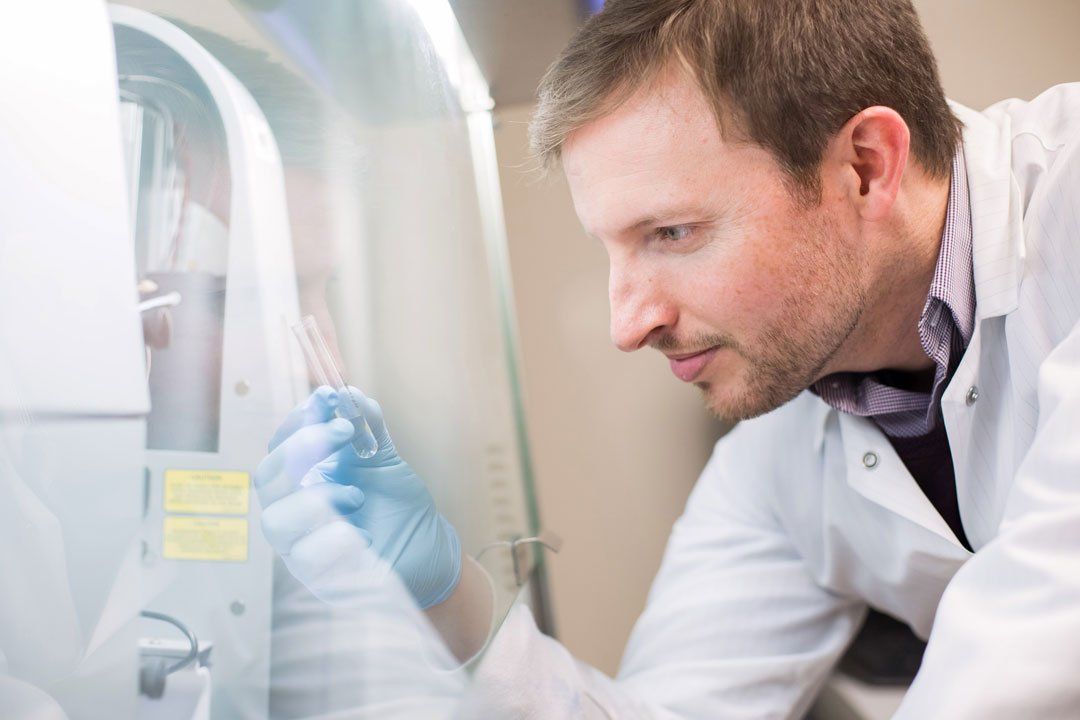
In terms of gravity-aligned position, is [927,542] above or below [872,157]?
below

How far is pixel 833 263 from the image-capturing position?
83 cm

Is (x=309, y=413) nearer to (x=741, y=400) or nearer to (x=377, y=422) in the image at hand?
(x=377, y=422)

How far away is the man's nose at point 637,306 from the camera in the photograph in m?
0.82

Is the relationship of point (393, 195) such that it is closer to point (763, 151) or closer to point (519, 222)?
point (763, 151)

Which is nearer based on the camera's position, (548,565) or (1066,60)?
(1066,60)

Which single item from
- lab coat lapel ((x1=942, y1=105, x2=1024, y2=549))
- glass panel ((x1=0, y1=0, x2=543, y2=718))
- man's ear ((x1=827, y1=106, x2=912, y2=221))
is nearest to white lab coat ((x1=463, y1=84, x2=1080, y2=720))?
lab coat lapel ((x1=942, y1=105, x2=1024, y2=549))

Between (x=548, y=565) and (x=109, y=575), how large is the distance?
1.04m

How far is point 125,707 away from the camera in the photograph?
1.48 ft

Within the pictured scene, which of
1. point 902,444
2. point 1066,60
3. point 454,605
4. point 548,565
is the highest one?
point 1066,60

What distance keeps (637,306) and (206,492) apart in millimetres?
468

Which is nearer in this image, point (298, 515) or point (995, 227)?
point (298, 515)

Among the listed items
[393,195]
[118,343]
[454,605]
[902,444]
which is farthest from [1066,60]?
[118,343]

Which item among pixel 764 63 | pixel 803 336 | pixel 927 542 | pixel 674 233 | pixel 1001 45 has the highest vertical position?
pixel 1001 45

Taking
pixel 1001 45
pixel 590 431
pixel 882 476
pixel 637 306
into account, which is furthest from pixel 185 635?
pixel 1001 45
